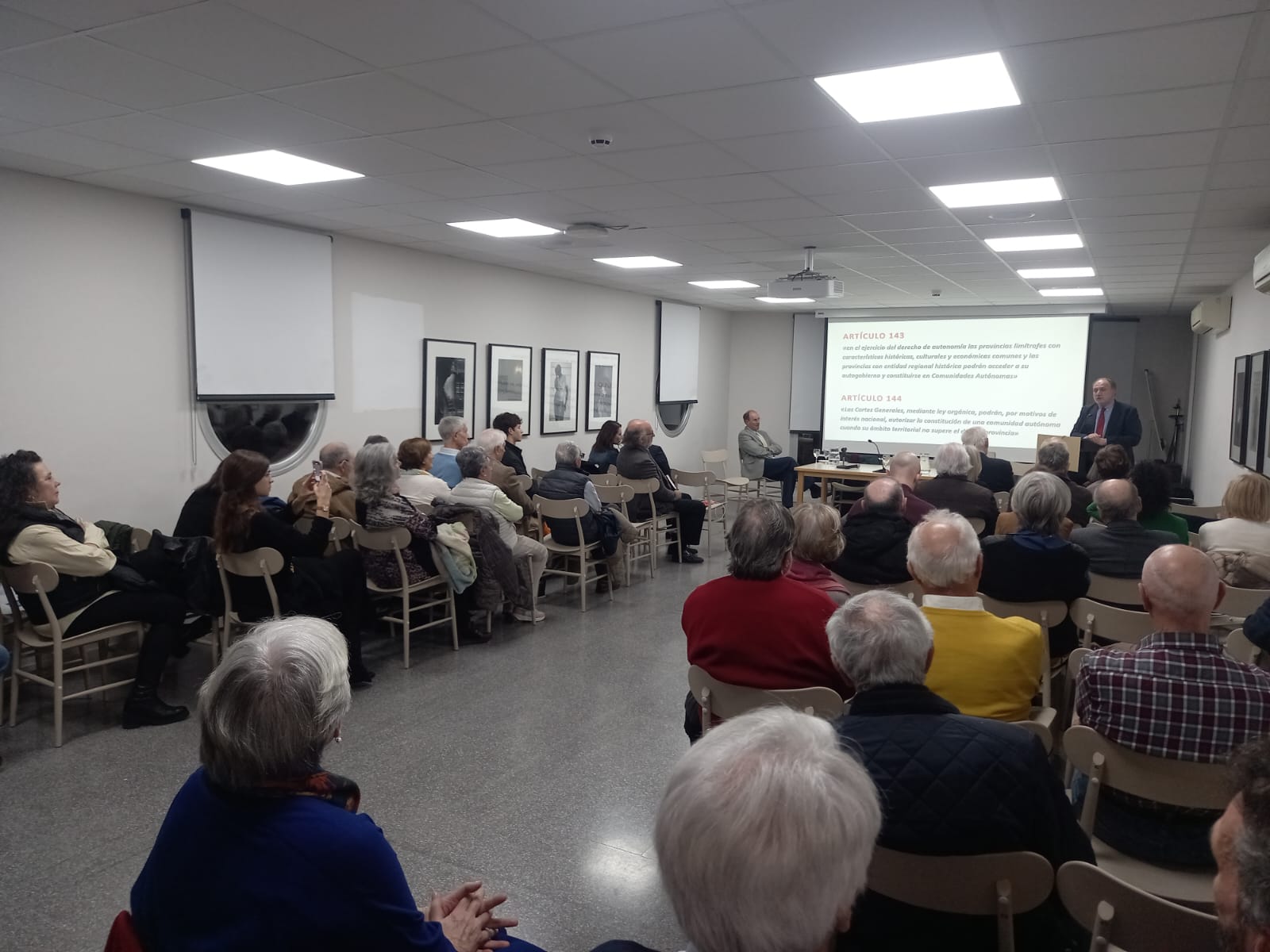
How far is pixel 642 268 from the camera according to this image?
317 inches

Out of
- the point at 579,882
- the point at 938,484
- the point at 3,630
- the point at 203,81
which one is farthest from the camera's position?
the point at 938,484

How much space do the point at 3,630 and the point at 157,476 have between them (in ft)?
4.50

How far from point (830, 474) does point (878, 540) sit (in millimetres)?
4967

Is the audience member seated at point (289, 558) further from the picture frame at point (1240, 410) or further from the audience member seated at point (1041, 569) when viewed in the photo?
the picture frame at point (1240, 410)

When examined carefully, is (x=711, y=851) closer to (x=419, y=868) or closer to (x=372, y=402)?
(x=419, y=868)

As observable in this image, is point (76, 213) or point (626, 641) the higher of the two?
point (76, 213)

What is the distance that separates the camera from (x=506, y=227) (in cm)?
600

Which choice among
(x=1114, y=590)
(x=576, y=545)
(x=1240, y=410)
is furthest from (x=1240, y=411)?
→ (x=576, y=545)

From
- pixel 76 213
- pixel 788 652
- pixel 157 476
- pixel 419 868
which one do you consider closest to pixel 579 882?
pixel 419 868

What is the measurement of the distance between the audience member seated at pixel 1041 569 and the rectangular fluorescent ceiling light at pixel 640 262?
15.5 feet

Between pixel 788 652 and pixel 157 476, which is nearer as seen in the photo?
pixel 788 652

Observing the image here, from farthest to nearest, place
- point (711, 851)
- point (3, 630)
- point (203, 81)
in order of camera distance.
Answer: point (3, 630), point (203, 81), point (711, 851)

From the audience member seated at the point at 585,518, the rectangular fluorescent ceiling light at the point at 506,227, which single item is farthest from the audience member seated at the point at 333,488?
the rectangular fluorescent ceiling light at the point at 506,227

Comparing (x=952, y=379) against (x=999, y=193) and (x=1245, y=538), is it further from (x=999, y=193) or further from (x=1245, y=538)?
(x=1245, y=538)
